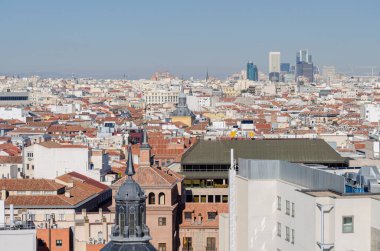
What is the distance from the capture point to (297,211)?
93.7 feet

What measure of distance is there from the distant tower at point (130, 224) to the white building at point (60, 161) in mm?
40242

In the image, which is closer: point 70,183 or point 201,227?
point 201,227

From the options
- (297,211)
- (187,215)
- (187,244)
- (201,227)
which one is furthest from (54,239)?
(297,211)

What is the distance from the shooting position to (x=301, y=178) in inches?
1166

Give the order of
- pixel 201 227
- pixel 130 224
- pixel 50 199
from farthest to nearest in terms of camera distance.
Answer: pixel 50 199 < pixel 201 227 < pixel 130 224

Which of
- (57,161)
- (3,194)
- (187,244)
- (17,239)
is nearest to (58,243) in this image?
(187,244)

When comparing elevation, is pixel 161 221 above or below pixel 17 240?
below

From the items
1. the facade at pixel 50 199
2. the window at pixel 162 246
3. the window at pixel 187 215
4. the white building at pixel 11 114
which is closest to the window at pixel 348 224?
the window at pixel 162 246

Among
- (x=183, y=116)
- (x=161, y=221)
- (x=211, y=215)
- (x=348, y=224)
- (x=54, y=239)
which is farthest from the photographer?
(x=183, y=116)

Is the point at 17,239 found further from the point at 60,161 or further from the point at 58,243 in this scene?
the point at 60,161

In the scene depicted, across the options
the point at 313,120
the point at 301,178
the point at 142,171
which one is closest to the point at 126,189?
the point at 301,178

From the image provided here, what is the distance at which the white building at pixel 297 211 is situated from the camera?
26.6m

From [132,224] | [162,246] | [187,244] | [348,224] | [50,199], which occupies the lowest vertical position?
[187,244]

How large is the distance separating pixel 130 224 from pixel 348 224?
18.8 ft
